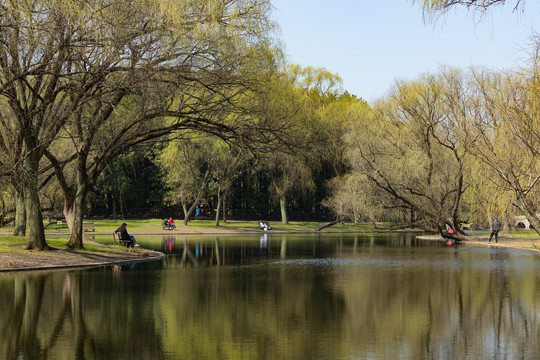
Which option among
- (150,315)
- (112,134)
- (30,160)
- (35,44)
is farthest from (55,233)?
(150,315)

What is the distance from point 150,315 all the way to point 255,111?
13.8 m

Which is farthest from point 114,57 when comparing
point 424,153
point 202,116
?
point 424,153

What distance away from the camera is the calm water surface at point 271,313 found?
9898 mm

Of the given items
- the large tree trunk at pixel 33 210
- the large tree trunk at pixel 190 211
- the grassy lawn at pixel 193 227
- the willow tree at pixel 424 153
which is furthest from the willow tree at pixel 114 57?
the large tree trunk at pixel 190 211

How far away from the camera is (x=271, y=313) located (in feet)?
43.8

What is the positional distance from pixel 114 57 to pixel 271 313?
11243 mm

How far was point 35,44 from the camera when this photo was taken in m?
19.7

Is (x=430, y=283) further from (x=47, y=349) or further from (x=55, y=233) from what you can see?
(x=55, y=233)

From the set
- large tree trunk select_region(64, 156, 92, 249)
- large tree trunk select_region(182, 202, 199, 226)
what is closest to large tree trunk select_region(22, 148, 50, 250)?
large tree trunk select_region(64, 156, 92, 249)

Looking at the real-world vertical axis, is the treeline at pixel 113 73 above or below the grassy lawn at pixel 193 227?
above

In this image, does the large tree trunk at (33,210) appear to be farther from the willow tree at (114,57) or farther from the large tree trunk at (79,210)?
the large tree trunk at (79,210)

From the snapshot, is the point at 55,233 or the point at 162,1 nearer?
the point at 162,1

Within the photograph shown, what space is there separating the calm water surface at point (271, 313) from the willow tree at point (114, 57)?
5324 mm

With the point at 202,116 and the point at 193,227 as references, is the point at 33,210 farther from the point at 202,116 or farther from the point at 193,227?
the point at 193,227
